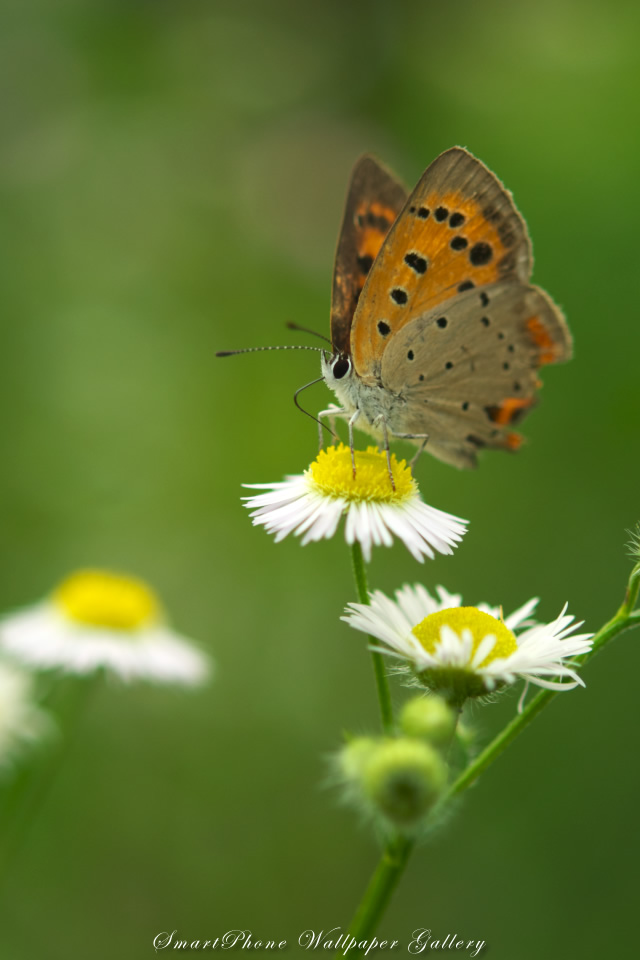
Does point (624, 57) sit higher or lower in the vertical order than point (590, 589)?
higher

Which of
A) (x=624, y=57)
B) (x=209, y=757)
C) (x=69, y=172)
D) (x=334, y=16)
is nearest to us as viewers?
(x=209, y=757)

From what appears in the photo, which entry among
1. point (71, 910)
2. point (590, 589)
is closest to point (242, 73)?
point (590, 589)

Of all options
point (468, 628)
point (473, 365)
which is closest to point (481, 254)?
point (473, 365)

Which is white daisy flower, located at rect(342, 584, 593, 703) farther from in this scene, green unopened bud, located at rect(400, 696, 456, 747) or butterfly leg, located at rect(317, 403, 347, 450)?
butterfly leg, located at rect(317, 403, 347, 450)

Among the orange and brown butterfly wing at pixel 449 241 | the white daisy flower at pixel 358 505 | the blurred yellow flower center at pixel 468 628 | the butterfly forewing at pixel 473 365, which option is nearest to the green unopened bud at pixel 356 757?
the blurred yellow flower center at pixel 468 628

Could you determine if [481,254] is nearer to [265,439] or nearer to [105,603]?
[105,603]

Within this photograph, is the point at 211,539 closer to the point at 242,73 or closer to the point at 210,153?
the point at 210,153
